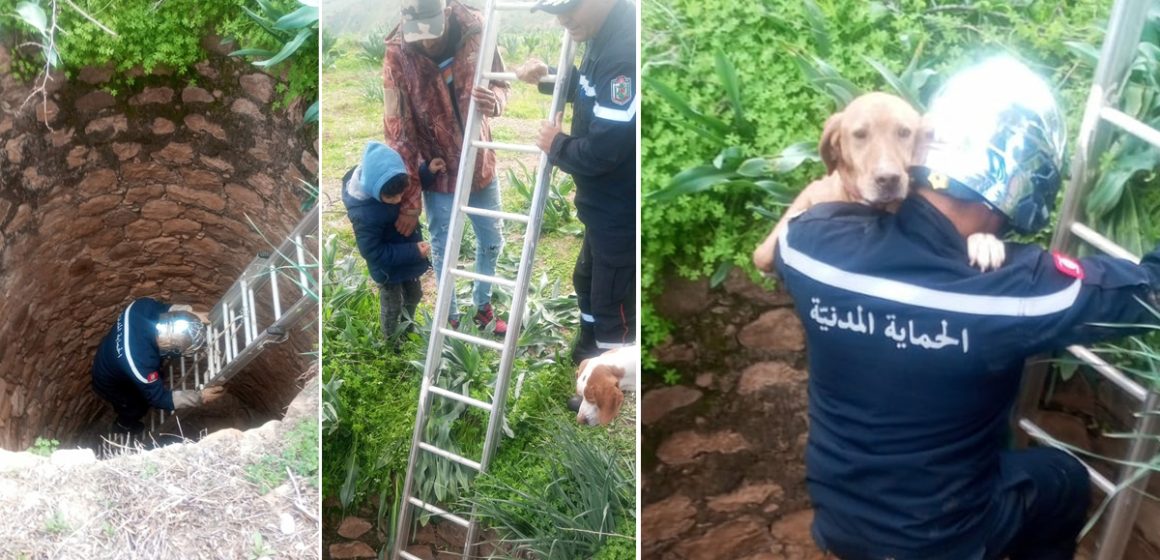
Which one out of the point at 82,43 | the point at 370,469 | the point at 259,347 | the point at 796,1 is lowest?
the point at 259,347

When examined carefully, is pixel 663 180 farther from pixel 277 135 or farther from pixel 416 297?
pixel 277 135

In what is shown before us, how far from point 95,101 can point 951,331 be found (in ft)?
9.70

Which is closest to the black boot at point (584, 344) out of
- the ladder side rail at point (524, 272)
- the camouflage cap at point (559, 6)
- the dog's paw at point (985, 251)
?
the ladder side rail at point (524, 272)

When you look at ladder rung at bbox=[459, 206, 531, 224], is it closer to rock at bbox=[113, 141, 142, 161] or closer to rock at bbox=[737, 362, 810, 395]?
rock at bbox=[737, 362, 810, 395]

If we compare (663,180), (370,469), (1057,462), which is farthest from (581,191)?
(1057,462)

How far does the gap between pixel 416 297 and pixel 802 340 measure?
2.42 ft

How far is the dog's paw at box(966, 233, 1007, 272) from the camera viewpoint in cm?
147

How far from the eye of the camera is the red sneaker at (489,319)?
1826 millimetres

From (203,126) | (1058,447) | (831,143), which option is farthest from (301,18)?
(1058,447)

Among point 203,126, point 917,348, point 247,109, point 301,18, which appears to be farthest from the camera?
point 203,126

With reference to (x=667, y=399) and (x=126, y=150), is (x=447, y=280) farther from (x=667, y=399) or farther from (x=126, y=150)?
(x=126, y=150)

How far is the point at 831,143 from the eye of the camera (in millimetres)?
1532

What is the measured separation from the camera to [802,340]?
1795mm

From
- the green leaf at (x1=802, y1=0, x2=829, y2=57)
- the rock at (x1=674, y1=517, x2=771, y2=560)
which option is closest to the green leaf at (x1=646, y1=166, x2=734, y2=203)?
the green leaf at (x1=802, y1=0, x2=829, y2=57)
